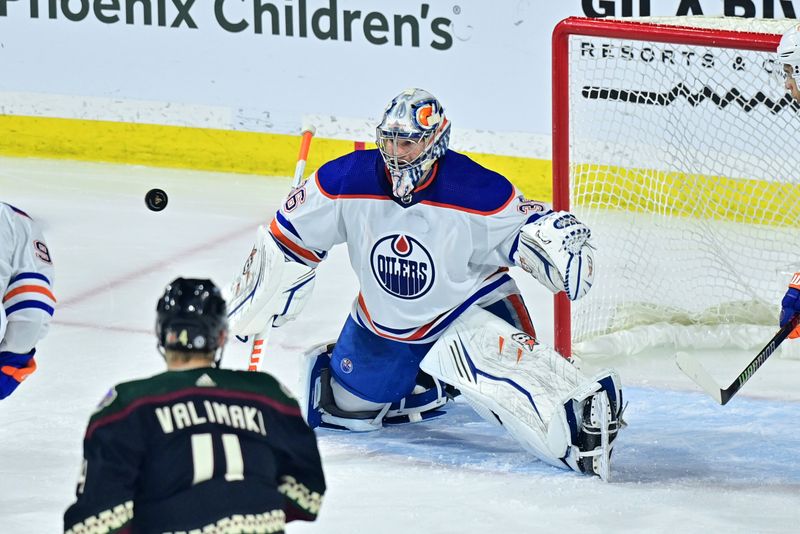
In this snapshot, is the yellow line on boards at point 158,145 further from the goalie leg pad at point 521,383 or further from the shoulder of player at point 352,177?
the goalie leg pad at point 521,383

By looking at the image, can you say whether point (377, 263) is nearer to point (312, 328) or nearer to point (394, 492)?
Result: point (394, 492)

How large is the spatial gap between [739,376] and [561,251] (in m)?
0.60

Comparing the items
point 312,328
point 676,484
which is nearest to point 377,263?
point 676,484

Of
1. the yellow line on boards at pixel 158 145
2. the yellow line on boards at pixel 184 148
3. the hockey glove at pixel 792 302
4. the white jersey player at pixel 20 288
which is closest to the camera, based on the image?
the white jersey player at pixel 20 288

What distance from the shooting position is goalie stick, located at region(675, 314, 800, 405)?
3.44 meters

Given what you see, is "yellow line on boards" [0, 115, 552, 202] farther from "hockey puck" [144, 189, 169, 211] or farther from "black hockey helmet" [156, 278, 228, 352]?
"black hockey helmet" [156, 278, 228, 352]

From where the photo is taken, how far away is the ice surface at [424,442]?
303cm

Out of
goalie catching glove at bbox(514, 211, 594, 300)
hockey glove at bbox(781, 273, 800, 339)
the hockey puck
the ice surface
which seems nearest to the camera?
the ice surface

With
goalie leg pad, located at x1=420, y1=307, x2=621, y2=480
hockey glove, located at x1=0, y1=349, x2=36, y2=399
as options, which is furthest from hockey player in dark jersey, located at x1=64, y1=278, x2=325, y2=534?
goalie leg pad, located at x1=420, y1=307, x2=621, y2=480

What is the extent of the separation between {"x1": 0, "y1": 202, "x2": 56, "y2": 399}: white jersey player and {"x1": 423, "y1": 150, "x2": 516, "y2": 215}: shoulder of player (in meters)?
0.85

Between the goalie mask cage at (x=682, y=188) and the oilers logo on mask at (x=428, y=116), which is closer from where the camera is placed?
A: the oilers logo on mask at (x=428, y=116)

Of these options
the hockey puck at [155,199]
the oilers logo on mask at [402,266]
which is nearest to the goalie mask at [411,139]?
the oilers logo on mask at [402,266]

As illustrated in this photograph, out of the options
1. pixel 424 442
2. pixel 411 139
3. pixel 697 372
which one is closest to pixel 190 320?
pixel 411 139

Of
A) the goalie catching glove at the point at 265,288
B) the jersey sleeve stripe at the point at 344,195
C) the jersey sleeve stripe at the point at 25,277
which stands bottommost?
the goalie catching glove at the point at 265,288
